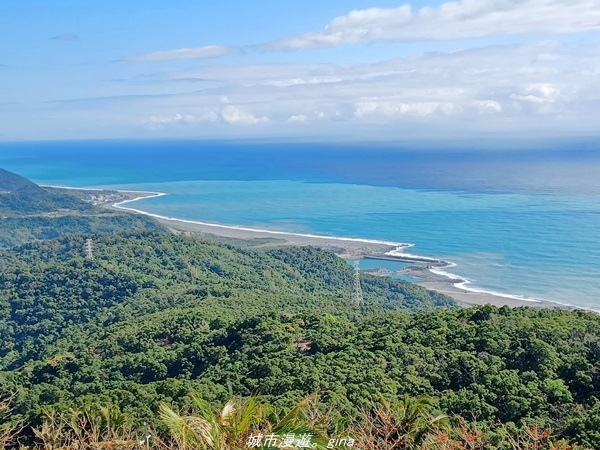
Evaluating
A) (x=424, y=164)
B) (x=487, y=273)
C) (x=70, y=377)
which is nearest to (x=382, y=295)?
(x=487, y=273)

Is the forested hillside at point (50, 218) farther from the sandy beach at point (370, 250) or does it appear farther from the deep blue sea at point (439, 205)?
the deep blue sea at point (439, 205)

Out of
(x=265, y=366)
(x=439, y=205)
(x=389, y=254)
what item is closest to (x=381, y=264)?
(x=389, y=254)

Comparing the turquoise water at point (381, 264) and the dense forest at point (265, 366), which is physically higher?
the dense forest at point (265, 366)

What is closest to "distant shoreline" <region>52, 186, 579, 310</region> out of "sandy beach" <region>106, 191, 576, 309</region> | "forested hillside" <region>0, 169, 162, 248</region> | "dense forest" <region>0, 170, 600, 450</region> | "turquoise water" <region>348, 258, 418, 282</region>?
"sandy beach" <region>106, 191, 576, 309</region>

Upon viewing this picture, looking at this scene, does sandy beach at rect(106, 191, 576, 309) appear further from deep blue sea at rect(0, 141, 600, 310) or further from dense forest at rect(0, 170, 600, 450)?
dense forest at rect(0, 170, 600, 450)

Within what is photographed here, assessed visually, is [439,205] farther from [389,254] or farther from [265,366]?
[265,366]

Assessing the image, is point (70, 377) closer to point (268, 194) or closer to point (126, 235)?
point (126, 235)

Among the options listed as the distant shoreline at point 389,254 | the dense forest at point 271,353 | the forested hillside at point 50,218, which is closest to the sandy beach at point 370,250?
the distant shoreline at point 389,254
